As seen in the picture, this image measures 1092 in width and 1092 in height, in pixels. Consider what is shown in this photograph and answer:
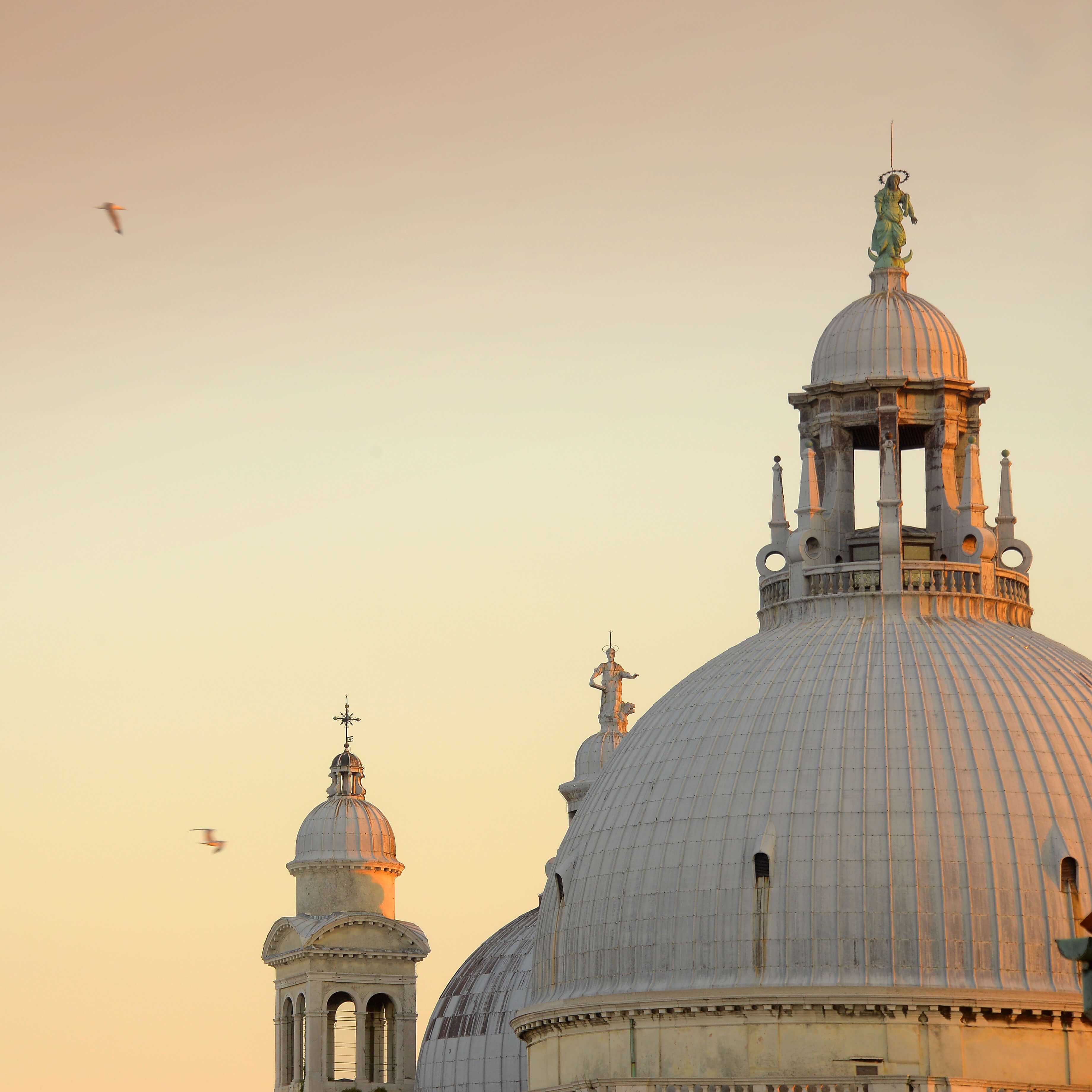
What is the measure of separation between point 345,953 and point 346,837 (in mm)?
4459

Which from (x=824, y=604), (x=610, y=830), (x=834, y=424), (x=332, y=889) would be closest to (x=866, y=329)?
(x=834, y=424)

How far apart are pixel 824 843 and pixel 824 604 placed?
10881 millimetres

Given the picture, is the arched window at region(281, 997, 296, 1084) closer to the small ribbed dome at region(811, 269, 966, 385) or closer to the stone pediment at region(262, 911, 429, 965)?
the stone pediment at region(262, 911, 429, 965)

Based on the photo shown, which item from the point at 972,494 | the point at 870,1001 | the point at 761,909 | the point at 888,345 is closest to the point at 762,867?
the point at 761,909

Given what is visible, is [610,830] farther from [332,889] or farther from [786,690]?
[332,889]

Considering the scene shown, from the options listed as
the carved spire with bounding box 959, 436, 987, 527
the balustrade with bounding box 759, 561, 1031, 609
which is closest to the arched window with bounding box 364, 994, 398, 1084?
the balustrade with bounding box 759, 561, 1031, 609

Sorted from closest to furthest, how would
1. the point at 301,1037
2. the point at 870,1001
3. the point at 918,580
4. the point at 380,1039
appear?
1. the point at 870,1001
2. the point at 918,580
3. the point at 301,1037
4. the point at 380,1039

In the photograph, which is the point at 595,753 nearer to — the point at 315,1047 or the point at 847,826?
the point at 315,1047

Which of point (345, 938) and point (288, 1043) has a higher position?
point (345, 938)

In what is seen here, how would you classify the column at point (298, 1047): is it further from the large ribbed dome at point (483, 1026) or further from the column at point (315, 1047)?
the large ribbed dome at point (483, 1026)

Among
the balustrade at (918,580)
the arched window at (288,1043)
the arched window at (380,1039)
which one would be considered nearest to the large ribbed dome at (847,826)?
the balustrade at (918,580)

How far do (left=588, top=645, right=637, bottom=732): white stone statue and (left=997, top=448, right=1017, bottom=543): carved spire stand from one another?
106 feet

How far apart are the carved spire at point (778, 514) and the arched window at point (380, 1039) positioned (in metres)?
36.0

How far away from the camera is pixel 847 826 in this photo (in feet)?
271
